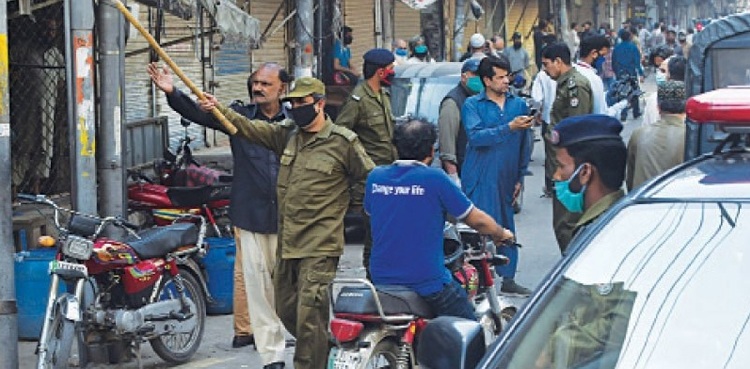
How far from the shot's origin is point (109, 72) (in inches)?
328

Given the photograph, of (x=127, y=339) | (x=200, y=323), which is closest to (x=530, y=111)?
(x=200, y=323)

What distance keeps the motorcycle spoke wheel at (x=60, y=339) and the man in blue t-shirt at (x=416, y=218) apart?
5.91 ft

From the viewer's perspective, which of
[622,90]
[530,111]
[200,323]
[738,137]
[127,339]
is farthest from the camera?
[622,90]

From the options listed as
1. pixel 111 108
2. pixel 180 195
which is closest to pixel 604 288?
pixel 111 108

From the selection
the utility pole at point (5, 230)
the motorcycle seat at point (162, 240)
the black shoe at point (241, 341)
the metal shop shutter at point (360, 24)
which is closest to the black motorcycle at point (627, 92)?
the metal shop shutter at point (360, 24)

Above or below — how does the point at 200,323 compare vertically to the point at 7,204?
below

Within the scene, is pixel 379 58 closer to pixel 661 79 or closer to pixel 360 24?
pixel 661 79

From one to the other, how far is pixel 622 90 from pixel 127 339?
1999 cm

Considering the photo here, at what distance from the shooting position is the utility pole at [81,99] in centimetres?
796

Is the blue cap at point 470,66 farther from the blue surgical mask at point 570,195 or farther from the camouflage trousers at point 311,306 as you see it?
the blue surgical mask at point 570,195

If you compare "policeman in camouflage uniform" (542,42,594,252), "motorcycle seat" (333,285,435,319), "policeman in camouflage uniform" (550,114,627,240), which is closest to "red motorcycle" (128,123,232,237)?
"policeman in camouflage uniform" (542,42,594,252)

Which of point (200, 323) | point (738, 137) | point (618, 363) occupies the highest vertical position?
point (738, 137)

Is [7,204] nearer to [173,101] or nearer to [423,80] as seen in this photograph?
[173,101]

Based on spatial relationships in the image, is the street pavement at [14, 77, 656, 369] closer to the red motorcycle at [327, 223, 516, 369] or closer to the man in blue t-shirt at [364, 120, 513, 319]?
the man in blue t-shirt at [364, 120, 513, 319]
